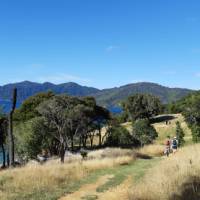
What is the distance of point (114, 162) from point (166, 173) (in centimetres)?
1172

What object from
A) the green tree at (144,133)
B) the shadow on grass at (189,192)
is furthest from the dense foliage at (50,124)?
the shadow on grass at (189,192)

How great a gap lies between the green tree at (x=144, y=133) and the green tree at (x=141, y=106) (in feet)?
161

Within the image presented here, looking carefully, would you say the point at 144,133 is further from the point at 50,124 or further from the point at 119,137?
the point at 50,124

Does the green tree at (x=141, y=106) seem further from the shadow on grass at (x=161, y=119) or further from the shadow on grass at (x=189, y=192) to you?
the shadow on grass at (x=189, y=192)

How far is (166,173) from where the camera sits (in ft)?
54.2

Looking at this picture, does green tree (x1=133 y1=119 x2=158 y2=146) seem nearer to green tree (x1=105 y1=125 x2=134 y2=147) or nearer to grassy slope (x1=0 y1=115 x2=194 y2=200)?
green tree (x1=105 y1=125 x2=134 y2=147)

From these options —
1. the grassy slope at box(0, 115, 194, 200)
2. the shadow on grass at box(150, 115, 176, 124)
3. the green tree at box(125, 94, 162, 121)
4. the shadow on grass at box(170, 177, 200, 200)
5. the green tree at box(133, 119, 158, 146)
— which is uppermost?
the green tree at box(125, 94, 162, 121)

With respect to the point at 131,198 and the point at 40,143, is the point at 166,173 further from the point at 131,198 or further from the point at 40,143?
the point at 40,143

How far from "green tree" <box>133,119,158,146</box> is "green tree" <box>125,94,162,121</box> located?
49194 millimetres

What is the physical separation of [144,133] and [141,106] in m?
52.1

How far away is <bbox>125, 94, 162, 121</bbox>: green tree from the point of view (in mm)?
117594

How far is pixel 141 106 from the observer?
118062 millimetres

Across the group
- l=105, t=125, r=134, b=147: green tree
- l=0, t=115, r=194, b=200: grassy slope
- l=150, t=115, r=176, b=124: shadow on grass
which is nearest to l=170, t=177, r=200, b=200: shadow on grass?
l=0, t=115, r=194, b=200: grassy slope

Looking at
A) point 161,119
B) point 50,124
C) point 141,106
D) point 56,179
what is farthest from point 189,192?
point 141,106
